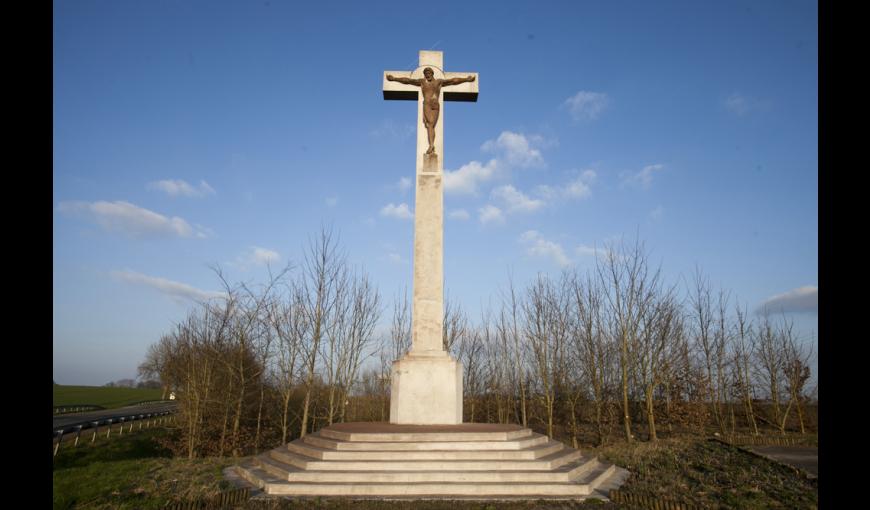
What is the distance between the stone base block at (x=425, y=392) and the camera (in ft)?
36.1

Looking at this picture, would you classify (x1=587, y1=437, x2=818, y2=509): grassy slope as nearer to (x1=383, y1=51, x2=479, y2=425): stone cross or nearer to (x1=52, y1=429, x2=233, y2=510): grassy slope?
(x1=383, y1=51, x2=479, y2=425): stone cross

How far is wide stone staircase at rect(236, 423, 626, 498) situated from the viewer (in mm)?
8211

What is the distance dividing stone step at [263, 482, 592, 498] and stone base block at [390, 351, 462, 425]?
2724 millimetres

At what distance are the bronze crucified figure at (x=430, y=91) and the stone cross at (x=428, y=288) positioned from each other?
1.1 inches

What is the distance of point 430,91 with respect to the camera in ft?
42.8

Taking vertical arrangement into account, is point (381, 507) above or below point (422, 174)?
below

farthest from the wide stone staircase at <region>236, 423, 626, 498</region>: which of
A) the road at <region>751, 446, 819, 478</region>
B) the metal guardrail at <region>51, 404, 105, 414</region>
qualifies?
the metal guardrail at <region>51, 404, 105, 414</region>

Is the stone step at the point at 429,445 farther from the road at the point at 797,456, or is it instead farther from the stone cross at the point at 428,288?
the road at the point at 797,456

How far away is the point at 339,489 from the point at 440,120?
28.7 feet

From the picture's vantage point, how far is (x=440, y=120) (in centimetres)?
1305
